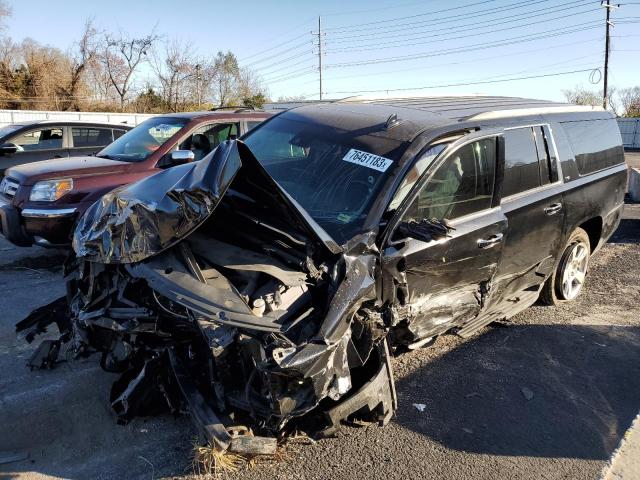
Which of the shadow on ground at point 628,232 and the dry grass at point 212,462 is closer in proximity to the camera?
the dry grass at point 212,462

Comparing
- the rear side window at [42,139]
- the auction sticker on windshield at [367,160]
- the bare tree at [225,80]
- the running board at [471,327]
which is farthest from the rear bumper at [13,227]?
the bare tree at [225,80]

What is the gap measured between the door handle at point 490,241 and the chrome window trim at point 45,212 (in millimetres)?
4493

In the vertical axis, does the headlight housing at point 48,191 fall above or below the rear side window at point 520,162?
below

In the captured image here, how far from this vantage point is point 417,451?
3107mm

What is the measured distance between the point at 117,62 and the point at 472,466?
43224 mm

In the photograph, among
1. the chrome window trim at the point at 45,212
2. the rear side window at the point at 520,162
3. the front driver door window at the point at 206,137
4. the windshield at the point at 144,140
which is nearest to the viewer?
the rear side window at the point at 520,162

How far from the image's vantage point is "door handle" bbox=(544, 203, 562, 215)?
4.48 meters

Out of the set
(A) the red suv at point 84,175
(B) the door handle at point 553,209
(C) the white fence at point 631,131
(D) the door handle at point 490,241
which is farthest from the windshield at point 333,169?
(C) the white fence at point 631,131

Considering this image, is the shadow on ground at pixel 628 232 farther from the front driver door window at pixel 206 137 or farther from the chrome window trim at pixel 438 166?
the front driver door window at pixel 206 137

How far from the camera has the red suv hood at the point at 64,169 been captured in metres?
5.88

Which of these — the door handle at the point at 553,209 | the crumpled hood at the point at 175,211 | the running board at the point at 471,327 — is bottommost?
the running board at the point at 471,327

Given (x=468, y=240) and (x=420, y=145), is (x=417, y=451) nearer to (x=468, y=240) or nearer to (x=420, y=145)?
(x=468, y=240)

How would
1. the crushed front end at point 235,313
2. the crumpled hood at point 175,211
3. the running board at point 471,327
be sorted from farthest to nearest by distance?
the running board at point 471,327 → the crumpled hood at point 175,211 → the crushed front end at point 235,313

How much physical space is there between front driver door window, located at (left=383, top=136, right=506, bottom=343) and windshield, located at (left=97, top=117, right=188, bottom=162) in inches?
166
